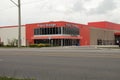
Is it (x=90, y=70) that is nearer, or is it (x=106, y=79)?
(x=106, y=79)

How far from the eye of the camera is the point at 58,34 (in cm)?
6656

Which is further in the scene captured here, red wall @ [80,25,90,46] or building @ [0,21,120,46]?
red wall @ [80,25,90,46]

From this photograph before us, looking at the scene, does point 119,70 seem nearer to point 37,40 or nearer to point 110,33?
point 37,40

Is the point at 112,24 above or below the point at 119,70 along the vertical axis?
above

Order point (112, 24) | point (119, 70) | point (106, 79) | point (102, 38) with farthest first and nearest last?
point (112, 24) → point (102, 38) → point (119, 70) → point (106, 79)

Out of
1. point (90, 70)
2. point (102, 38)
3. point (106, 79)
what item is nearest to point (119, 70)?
point (90, 70)

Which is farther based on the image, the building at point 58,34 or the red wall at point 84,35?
the red wall at point 84,35

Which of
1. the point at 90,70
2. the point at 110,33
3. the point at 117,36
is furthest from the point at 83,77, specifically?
the point at 117,36

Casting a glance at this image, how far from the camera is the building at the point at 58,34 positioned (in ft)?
219

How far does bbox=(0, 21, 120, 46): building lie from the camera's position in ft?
219

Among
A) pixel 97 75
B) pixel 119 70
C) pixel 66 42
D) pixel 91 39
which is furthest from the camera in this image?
pixel 91 39

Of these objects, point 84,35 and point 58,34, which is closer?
point 58,34

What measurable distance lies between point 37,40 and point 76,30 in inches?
404

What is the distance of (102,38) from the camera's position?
8531cm
